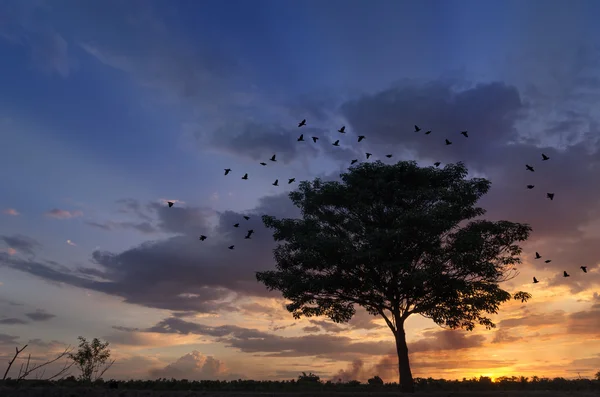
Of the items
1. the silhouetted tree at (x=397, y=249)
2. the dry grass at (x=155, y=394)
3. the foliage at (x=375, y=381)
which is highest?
the silhouetted tree at (x=397, y=249)

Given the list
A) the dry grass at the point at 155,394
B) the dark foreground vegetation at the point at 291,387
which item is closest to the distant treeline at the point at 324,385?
the dark foreground vegetation at the point at 291,387

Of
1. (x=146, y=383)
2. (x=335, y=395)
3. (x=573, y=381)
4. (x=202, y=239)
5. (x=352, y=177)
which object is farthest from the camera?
(x=573, y=381)

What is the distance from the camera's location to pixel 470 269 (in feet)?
103

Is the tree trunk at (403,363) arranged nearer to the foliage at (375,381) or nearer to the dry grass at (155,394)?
the dry grass at (155,394)

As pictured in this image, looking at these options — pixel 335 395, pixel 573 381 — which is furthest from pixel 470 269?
pixel 573 381

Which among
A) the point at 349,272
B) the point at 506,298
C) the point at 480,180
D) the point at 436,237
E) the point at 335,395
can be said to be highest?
the point at 480,180

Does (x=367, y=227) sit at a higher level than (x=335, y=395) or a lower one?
higher

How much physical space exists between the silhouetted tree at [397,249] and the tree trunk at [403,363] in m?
0.07

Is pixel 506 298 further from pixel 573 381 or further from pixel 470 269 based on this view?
pixel 573 381

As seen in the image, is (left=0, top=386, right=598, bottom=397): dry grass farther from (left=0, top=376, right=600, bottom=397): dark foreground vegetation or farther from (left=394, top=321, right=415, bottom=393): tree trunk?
(left=394, top=321, right=415, bottom=393): tree trunk

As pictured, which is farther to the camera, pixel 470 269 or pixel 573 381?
pixel 573 381

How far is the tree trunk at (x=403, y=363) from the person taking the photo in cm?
3050

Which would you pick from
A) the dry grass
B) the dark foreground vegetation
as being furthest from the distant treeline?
the dry grass

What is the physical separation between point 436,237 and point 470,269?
303 centimetres
